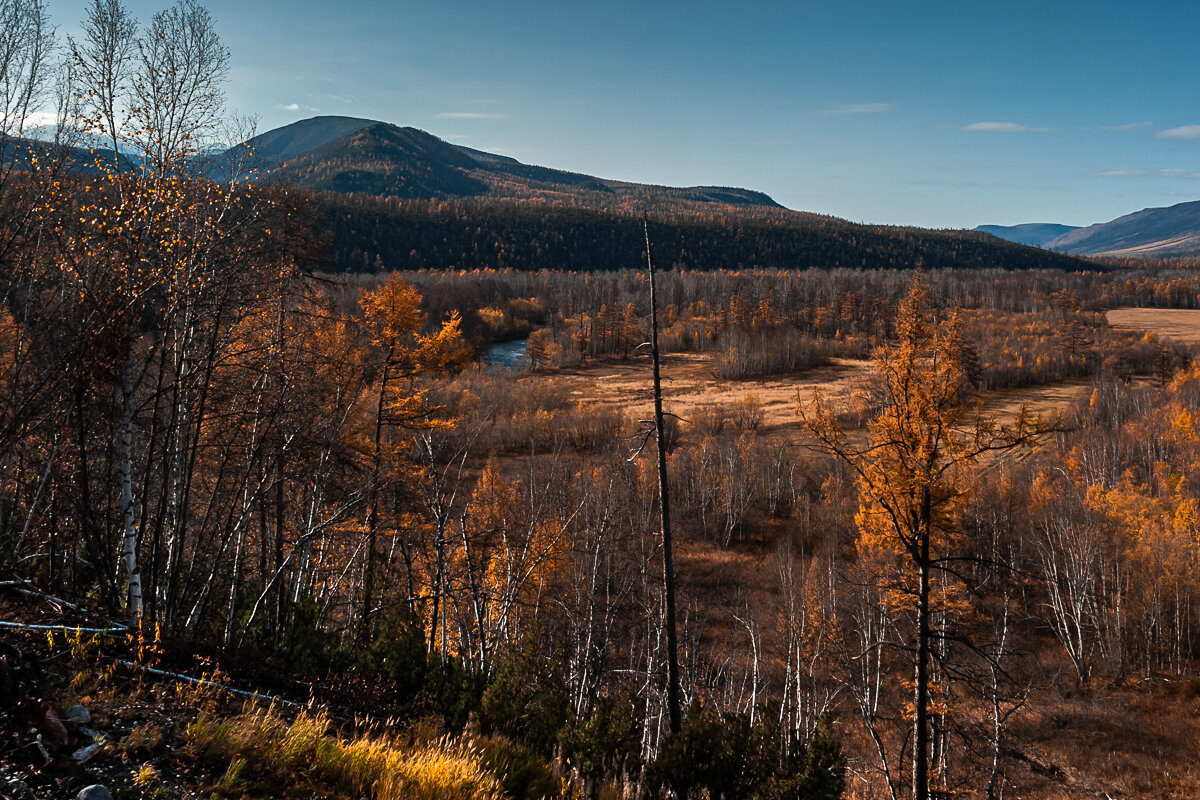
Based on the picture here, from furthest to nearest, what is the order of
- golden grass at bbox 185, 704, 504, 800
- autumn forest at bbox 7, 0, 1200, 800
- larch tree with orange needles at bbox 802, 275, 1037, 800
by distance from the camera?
1. larch tree with orange needles at bbox 802, 275, 1037, 800
2. autumn forest at bbox 7, 0, 1200, 800
3. golden grass at bbox 185, 704, 504, 800

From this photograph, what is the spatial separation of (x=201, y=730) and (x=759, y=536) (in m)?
42.0

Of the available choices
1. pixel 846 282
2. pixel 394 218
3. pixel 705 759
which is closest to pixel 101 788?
pixel 705 759

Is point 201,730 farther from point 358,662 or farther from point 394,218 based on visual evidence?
point 394,218

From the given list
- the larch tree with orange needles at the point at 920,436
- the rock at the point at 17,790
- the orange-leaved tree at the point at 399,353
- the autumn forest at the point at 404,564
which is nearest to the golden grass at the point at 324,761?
the autumn forest at the point at 404,564

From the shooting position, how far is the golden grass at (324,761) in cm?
472

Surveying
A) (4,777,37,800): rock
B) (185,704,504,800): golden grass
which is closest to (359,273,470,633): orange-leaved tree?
(185,704,504,800): golden grass

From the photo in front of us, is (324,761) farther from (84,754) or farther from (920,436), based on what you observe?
(920,436)

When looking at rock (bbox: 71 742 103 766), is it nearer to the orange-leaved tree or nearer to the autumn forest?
the autumn forest

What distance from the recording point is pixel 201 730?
4.69 meters

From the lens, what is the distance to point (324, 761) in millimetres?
4883

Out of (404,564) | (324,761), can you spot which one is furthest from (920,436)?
(404,564)

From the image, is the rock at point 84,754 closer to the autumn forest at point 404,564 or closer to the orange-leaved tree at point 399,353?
the autumn forest at point 404,564

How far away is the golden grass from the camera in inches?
186

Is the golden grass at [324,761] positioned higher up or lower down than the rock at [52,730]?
lower down
